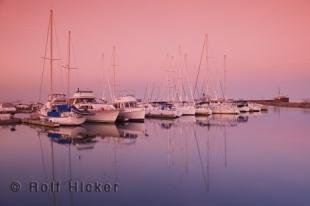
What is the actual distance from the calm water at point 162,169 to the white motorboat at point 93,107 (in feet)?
20.1

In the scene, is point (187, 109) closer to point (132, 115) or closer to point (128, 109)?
point (132, 115)

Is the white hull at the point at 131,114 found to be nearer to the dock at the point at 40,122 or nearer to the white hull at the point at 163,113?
the white hull at the point at 163,113

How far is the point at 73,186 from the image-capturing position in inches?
234

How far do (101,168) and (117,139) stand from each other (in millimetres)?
4598

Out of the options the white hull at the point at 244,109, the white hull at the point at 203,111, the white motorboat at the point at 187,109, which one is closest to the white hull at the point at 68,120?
the white motorboat at the point at 187,109

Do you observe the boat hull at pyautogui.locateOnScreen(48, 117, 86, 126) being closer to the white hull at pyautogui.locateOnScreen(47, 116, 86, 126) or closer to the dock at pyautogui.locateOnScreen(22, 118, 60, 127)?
the white hull at pyautogui.locateOnScreen(47, 116, 86, 126)

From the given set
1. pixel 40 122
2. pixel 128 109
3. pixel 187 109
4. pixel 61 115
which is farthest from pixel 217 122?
pixel 40 122

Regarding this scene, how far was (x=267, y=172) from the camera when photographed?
22.4ft

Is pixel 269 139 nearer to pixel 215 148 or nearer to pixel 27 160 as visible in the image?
pixel 215 148

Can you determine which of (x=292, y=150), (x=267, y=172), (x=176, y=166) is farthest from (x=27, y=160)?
(x=292, y=150)

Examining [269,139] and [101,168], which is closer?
[101,168]

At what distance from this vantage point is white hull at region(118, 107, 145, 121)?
63.5 feet

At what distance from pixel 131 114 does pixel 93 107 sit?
2.07m

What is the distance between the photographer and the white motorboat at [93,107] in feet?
59.9
